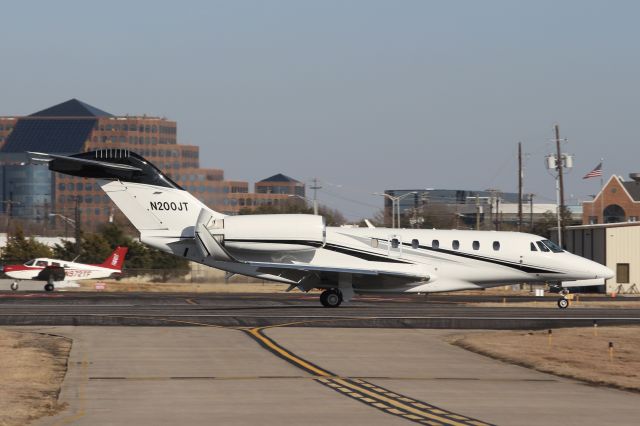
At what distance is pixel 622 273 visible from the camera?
70812 mm

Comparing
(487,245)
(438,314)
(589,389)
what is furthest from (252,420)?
(487,245)

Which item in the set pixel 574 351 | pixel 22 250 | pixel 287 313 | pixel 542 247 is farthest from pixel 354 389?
pixel 22 250

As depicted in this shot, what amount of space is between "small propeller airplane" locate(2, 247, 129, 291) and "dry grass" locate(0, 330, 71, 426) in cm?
3365

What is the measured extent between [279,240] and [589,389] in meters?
22.1

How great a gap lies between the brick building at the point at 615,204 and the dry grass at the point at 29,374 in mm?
103623

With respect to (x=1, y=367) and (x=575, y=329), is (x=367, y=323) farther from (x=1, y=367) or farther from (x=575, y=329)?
(x=1, y=367)

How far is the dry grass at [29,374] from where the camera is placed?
17.5 metres

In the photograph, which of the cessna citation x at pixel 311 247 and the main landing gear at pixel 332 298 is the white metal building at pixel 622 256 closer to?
the cessna citation x at pixel 311 247

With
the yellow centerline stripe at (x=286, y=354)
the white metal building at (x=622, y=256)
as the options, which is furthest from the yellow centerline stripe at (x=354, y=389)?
the white metal building at (x=622, y=256)

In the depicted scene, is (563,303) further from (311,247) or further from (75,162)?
(75,162)

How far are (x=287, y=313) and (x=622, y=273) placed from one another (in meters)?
37.2

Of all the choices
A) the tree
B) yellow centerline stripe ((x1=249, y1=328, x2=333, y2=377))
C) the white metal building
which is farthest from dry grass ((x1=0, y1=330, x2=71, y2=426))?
the tree

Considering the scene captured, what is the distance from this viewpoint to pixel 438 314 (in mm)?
41281

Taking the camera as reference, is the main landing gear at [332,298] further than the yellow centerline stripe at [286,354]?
Yes
